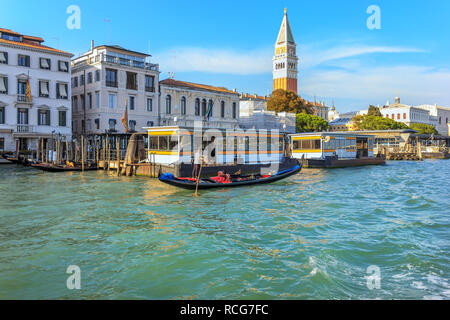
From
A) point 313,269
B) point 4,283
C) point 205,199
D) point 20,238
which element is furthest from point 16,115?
point 313,269

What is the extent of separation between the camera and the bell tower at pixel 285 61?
296ft

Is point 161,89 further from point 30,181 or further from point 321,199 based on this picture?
point 321,199

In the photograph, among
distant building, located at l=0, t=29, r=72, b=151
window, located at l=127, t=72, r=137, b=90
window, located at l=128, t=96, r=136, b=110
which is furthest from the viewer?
window, located at l=128, t=96, r=136, b=110

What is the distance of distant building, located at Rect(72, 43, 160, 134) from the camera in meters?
31.6

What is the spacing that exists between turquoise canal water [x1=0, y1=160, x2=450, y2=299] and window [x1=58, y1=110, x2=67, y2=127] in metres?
19.2

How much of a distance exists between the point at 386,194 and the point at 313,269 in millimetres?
9828

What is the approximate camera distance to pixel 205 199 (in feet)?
42.3

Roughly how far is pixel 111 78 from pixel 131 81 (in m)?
2.07

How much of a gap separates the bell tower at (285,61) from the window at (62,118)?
66.5 m

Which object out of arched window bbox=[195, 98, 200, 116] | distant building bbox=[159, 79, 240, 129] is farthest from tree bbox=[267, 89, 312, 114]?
arched window bbox=[195, 98, 200, 116]

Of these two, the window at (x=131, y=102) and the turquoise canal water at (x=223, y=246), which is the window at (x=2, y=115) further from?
the turquoise canal water at (x=223, y=246)

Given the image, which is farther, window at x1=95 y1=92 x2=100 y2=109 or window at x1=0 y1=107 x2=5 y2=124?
window at x1=95 y1=92 x2=100 y2=109

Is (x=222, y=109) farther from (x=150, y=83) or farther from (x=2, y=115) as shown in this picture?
(x=2, y=115)

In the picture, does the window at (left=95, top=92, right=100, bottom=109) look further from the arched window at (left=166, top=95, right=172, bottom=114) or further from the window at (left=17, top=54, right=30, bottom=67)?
the arched window at (left=166, top=95, right=172, bottom=114)
